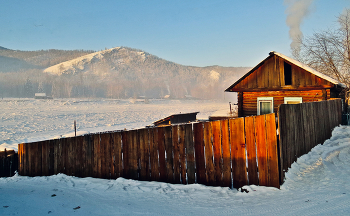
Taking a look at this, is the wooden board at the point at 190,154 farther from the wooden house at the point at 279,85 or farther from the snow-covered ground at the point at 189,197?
the wooden house at the point at 279,85

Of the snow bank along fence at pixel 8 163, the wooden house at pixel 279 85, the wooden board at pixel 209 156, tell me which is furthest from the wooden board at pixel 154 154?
the wooden house at pixel 279 85

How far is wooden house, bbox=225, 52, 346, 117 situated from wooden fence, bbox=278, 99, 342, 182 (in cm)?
494

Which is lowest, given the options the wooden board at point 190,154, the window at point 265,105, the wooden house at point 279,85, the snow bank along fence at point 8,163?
the snow bank along fence at point 8,163

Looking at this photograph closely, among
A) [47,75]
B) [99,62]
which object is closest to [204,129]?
[47,75]

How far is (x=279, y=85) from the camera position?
564 inches

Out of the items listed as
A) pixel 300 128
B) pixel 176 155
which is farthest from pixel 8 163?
pixel 300 128

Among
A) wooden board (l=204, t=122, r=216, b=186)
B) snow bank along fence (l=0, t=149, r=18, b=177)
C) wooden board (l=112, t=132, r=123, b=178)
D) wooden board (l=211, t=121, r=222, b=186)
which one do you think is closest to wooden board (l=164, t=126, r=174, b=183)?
wooden board (l=204, t=122, r=216, b=186)

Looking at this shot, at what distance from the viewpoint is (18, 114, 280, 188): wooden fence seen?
440cm

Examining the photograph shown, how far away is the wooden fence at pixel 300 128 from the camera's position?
4.64 metres

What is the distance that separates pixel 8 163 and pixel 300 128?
9539mm

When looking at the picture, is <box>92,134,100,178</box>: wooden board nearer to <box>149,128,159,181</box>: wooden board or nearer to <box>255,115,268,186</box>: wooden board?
<box>149,128,159,181</box>: wooden board

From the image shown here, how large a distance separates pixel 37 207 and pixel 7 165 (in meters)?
5.10

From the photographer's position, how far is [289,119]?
16.6 feet

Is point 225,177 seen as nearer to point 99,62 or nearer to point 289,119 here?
point 289,119
